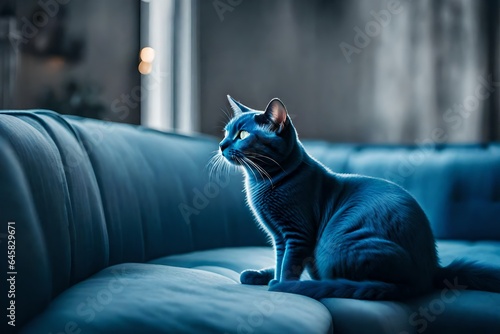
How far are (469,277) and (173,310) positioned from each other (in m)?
0.68

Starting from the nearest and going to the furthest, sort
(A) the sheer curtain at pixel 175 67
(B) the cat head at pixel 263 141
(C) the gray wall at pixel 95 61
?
1. (B) the cat head at pixel 263 141
2. (C) the gray wall at pixel 95 61
3. (A) the sheer curtain at pixel 175 67

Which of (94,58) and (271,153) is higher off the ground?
(94,58)

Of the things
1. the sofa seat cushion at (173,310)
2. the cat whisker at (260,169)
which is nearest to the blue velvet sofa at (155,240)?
the sofa seat cushion at (173,310)

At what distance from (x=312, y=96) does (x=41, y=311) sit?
202 centimetres

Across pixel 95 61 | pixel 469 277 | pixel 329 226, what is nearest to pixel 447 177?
pixel 469 277

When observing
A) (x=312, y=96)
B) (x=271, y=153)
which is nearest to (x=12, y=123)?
(x=271, y=153)

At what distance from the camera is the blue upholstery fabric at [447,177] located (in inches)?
69.2

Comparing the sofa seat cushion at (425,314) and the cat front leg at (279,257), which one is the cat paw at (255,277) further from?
the sofa seat cushion at (425,314)

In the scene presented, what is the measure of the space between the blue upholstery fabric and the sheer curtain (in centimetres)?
95

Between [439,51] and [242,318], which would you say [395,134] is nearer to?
[439,51]

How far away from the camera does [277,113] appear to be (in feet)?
3.72

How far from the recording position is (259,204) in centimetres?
119

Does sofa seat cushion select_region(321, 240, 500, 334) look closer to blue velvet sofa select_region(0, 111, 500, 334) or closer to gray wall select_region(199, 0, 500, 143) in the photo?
blue velvet sofa select_region(0, 111, 500, 334)

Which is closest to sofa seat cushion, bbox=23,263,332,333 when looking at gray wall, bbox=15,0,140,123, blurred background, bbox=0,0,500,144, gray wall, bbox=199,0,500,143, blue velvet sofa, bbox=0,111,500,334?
blue velvet sofa, bbox=0,111,500,334
